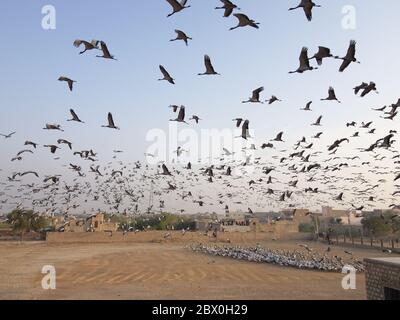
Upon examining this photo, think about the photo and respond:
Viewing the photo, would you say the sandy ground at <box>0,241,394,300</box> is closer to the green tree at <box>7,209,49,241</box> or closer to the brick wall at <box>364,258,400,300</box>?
the brick wall at <box>364,258,400,300</box>

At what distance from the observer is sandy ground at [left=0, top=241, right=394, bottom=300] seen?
20.9 metres

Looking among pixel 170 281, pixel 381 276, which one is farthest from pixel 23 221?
pixel 381 276

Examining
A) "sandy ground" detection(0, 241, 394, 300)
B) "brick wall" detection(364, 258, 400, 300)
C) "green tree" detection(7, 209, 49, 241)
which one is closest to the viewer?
"brick wall" detection(364, 258, 400, 300)

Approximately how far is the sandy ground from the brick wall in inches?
263

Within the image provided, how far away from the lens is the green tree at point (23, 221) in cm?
6769

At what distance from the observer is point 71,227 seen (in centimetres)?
7169

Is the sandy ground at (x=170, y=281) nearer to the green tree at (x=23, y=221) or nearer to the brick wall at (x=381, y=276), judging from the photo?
the brick wall at (x=381, y=276)

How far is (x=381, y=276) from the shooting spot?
1322cm

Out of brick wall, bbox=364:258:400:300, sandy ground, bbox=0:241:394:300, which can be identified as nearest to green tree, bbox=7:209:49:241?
sandy ground, bbox=0:241:394:300

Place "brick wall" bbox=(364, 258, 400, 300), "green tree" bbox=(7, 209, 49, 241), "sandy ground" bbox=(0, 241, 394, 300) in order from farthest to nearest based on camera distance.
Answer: "green tree" bbox=(7, 209, 49, 241) → "sandy ground" bbox=(0, 241, 394, 300) → "brick wall" bbox=(364, 258, 400, 300)

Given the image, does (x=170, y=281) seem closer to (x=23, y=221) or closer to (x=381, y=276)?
(x=381, y=276)

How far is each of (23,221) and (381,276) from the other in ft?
217

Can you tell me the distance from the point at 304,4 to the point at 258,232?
6382 centimetres

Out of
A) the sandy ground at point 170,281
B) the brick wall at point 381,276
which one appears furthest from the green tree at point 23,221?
the brick wall at point 381,276
